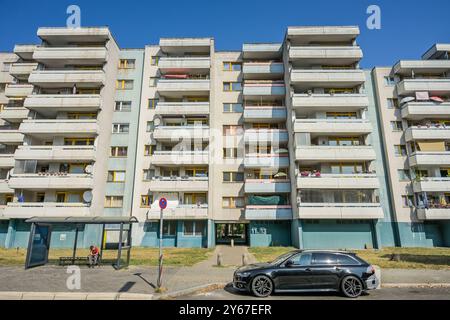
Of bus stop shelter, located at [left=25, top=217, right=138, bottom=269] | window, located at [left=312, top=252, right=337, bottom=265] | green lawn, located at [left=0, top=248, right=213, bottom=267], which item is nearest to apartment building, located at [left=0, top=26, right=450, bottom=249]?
green lawn, located at [left=0, top=248, right=213, bottom=267]

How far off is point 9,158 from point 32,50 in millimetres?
13441

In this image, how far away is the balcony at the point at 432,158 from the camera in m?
27.2

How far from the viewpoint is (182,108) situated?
30.0 meters

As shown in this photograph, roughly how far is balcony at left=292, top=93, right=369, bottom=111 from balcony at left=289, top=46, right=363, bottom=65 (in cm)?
449

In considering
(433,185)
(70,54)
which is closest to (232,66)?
(70,54)

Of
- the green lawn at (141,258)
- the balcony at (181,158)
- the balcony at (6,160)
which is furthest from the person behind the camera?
the balcony at (6,160)

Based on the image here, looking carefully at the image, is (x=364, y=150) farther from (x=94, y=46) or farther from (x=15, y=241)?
(x=15, y=241)

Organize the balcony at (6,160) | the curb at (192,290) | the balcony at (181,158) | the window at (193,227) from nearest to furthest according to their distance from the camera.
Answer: the curb at (192,290)
the window at (193,227)
the balcony at (181,158)
the balcony at (6,160)

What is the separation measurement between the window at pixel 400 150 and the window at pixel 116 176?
30.1 meters

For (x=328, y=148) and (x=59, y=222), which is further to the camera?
(x=328, y=148)

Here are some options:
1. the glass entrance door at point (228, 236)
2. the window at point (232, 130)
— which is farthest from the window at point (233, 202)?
the window at point (232, 130)

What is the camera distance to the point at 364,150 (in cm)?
2645

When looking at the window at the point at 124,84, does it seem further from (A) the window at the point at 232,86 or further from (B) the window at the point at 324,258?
(B) the window at the point at 324,258

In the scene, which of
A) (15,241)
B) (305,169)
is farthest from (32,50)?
(305,169)
